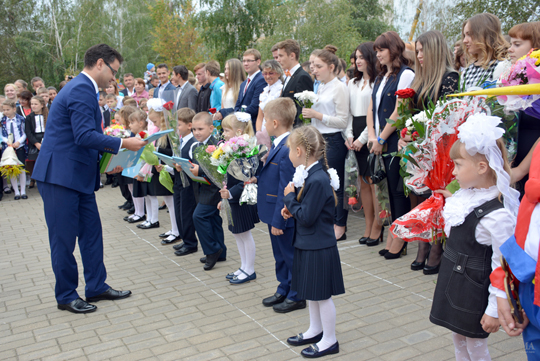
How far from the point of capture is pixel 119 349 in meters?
3.58

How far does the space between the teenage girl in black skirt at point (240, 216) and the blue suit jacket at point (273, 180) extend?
56 centimetres

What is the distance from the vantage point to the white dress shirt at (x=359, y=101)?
5805mm

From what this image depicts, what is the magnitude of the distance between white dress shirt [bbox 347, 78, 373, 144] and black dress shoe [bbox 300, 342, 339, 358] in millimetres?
3065

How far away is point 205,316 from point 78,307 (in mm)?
1260

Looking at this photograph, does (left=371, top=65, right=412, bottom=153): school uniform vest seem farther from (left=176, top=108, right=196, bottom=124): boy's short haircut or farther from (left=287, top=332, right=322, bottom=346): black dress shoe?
(left=287, top=332, right=322, bottom=346): black dress shoe

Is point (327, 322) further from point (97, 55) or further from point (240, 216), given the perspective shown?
point (97, 55)

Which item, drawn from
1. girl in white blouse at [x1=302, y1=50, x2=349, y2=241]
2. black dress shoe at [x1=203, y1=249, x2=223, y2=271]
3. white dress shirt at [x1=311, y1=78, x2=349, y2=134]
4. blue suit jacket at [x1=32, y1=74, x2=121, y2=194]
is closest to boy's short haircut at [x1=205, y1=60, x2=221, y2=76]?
girl in white blouse at [x1=302, y1=50, x2=349, y2=241]

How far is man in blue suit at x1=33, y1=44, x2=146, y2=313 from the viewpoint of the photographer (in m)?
4.20

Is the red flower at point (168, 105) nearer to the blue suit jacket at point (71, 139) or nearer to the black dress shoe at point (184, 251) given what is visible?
the blue suit jacket at point (71, 139)

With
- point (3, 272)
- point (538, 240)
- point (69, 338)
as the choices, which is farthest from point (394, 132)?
point (3, 272)

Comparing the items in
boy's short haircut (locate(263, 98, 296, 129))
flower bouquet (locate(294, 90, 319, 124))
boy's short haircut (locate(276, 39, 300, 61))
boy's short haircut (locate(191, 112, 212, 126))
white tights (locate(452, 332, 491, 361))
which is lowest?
white tights (locate(452, 332, 491, 361))

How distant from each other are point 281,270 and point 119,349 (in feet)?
5.11

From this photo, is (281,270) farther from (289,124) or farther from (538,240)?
(538,240)

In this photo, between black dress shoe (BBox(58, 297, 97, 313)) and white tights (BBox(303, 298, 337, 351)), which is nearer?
white tights (BBox(303, 298, 337, 351))
